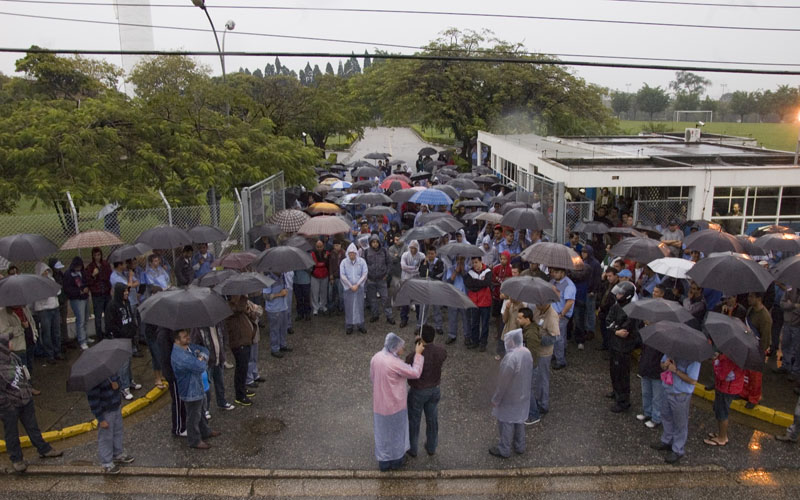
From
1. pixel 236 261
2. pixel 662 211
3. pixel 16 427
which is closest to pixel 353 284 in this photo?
pixel 236 261

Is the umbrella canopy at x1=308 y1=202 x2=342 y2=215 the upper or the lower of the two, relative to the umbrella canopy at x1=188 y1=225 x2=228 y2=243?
lower

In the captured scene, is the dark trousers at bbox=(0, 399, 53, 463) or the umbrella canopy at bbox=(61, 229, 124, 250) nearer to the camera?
the dark trousers at bbox=(0, 399, 53, 463)

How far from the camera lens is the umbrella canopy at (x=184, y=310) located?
22.3ft

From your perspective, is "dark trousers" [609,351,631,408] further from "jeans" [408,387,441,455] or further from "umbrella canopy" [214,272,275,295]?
"umbrella canopy" [214,272,275,295]

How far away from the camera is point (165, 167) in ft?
49.1

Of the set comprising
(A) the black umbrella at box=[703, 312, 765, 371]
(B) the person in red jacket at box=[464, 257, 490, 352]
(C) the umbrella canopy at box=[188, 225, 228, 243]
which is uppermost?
(C) the umbrella canopy at box=[188, 225, 228, 243]

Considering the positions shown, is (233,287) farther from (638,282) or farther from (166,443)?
(638,282)

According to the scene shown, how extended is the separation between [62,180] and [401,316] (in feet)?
26.0

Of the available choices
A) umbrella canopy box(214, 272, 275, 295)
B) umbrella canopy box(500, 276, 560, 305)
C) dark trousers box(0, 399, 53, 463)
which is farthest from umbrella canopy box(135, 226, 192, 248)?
umbrella canopy box(500, 276, 560, 305)

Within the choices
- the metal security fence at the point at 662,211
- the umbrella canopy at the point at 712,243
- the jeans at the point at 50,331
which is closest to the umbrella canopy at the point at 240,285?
the jeans at the point at 50,331

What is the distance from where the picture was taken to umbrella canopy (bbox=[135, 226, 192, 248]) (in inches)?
397

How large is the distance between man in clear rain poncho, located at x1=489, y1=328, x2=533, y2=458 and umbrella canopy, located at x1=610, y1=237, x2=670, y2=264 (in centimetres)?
389

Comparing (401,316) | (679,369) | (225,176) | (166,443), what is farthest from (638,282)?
(225,176)

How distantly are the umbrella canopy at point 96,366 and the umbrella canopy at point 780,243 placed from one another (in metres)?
9.91
